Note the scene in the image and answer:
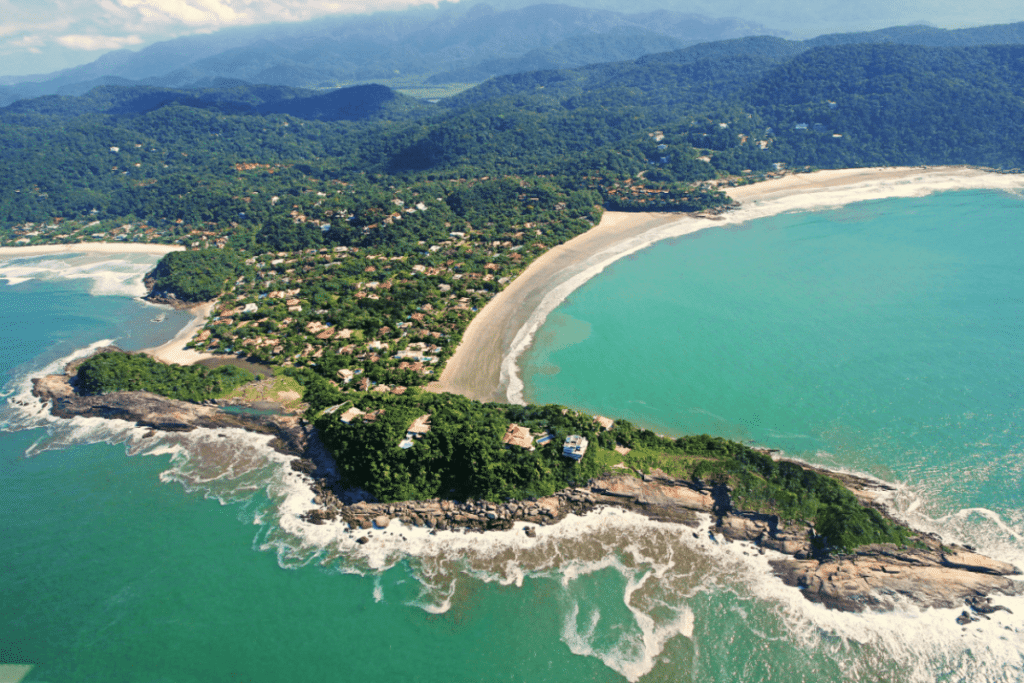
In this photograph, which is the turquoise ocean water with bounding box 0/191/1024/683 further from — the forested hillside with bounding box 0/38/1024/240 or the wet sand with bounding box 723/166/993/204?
the forested hillside with bounding box 0/38/1024/240

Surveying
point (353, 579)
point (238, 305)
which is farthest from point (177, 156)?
point (353, 579)

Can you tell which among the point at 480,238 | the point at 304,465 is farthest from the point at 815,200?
the point at 304,465

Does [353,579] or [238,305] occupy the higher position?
[238,305]

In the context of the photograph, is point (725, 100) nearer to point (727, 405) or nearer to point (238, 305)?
point (727, 405)

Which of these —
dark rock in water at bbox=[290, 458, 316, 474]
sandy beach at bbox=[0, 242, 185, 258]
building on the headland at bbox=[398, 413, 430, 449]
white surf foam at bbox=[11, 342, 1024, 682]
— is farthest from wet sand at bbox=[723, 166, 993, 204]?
sandy beach at bbox=[0, 242, 185, 258]

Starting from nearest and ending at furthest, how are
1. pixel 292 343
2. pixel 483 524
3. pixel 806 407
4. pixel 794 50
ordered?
pixel 483 524 < pixel 806 407 < pixel 292 343 < pixel 794 50

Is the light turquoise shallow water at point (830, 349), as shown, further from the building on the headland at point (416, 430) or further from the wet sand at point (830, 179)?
the wet sand at point (830, 179)
